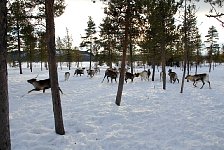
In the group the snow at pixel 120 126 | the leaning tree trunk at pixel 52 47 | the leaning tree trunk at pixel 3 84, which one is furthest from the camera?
the leaning tree trunk at pixel 52 47

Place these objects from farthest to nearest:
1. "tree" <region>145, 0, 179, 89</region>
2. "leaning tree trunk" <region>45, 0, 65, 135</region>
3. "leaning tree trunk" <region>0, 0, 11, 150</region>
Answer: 1. "tree" <region>145, 0, 179, 89</region>
2. "leaning tree trunk" <region>45, 0, 65, 135</region>
3. "leaning tree trunk" <region>0, 0, 11, 150</region>

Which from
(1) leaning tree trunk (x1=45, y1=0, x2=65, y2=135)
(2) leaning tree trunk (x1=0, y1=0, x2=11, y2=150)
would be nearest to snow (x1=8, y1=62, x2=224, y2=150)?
(1) leaning tree trunk (x1=45, y1=0, x2=65, y2=135)

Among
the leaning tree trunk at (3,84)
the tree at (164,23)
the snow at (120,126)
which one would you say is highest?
the tree at (164,23)

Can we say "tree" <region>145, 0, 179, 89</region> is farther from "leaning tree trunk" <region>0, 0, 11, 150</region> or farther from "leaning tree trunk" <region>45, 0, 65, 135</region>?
"leaning tree trunk" <region>0, 0, 11, 150</region>

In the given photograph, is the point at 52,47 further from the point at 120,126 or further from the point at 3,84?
the point at 120,126

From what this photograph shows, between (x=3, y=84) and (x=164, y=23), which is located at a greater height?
(x=164, y=23)

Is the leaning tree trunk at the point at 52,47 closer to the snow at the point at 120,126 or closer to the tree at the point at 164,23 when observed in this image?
the snow at the point at 120,126

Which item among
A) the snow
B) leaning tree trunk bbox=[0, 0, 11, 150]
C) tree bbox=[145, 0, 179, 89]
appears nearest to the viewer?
leaning tree trunk bbox=[0, 0, 11, 150]

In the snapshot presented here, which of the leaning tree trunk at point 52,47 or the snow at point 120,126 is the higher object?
the leaning tree trunk at point 52,47

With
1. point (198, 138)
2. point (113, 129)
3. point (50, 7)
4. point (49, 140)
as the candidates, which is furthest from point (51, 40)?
point (198, 138)

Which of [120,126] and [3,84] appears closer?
[3,84]

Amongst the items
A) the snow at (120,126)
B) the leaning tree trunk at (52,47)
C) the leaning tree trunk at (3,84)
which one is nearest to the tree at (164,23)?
the snow at (120,126)

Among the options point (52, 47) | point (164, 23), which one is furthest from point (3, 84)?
point (164, 23)

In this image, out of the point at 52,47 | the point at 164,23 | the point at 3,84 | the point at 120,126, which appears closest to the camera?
the point at 3,84
